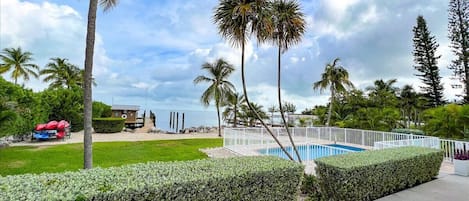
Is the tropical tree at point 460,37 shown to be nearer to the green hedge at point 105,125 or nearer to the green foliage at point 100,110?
the green hedge at point 105,125

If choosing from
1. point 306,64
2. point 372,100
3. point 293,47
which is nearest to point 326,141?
point 306,64

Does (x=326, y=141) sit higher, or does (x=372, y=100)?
(x=372, y=100)

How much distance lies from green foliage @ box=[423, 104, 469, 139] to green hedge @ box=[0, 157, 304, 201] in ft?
31.5

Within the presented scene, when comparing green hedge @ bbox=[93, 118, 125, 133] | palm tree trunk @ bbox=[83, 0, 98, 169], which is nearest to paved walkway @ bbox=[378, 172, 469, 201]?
palm tree trunk @ bbox=[83, 0, 98, 169]

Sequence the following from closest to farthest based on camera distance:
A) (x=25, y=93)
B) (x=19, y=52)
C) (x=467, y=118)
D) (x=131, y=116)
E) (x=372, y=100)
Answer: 1. (x=467, y=118)
2. (x=25, y=93)
3. (x=372, y=100)
4. (x=19, y=52)
5. (x=131, y=116)

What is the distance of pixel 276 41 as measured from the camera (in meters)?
6.58

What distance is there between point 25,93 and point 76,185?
14.0 m

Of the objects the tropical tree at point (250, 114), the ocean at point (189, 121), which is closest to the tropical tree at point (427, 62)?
the tropical tree at point (250, 114)

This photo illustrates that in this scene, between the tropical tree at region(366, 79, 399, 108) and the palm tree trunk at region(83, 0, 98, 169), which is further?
the tropical tree at region(366, 79, 399, 108)

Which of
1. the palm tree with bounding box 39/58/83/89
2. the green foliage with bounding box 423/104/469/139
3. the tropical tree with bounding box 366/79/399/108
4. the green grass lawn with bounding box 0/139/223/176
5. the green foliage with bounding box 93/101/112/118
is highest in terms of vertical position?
the palm tree with bounding box 39/58/83/89

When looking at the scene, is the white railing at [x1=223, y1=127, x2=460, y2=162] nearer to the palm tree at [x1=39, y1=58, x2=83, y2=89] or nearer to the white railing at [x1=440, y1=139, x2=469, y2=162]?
the white railing at [x1=440, y1=139, x2=469, y2=162]

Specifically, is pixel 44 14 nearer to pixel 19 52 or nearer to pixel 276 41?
pixel 276 41

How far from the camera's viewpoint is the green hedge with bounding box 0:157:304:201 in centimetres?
240

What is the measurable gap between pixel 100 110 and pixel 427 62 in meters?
27.2
